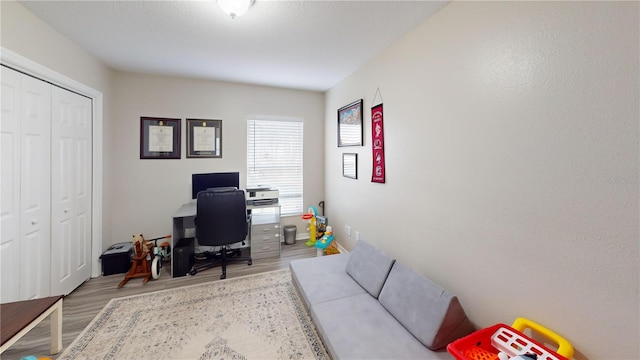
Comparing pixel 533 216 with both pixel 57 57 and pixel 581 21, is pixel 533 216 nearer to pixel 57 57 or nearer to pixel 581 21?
pixel 581 21

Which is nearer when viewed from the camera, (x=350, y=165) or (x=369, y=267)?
(x=369, y=267)

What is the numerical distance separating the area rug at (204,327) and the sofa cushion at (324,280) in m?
0.28

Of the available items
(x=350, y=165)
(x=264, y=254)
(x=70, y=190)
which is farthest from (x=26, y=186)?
(x=350, y=165)

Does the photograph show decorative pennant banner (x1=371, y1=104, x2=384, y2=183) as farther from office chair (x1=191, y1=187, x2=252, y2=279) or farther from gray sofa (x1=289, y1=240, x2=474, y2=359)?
office chair (x1=191, y1=187, x2=252, y2=279)

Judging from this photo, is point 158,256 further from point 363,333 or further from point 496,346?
point 496,346

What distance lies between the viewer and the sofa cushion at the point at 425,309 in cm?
142

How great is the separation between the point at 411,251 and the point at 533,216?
1053mm

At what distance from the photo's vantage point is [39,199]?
2.07 meters

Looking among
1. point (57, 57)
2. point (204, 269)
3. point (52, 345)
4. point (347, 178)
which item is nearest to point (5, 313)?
point (52, 345)

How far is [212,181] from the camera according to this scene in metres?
3.44

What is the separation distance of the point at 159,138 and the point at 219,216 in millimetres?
1549

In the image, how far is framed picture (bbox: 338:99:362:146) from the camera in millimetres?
2950

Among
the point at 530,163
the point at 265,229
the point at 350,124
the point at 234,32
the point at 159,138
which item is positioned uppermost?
the point at 234,32

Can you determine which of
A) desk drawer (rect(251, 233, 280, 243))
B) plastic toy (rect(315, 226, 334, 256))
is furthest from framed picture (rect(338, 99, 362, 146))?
desk drawer (rect(251, 233, 280, 243))
